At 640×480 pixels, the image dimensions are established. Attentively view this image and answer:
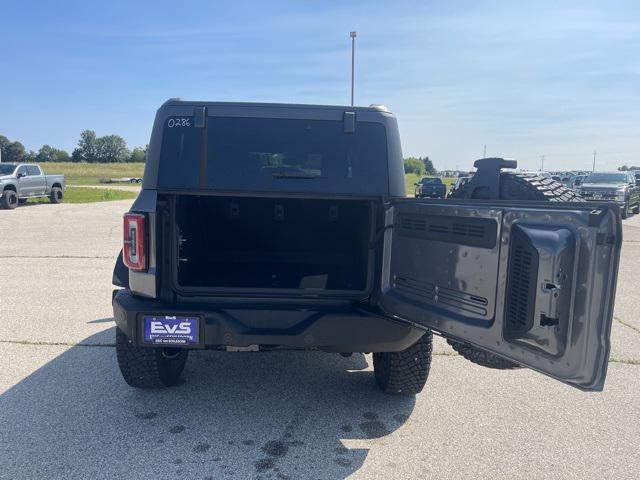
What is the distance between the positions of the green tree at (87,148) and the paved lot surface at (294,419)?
127966 millimetres

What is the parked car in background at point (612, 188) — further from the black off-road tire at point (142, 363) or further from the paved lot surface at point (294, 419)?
the black off-road tire at point (142, 363)

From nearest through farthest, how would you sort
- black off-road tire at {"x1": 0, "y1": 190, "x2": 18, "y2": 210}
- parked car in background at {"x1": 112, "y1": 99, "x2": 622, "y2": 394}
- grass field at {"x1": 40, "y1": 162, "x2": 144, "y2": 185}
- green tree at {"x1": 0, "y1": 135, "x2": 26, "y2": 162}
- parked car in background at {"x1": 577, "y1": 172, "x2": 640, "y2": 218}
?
parked car in background at {"x1": 112, "y1": 99, "x2": 622, "y2": 394}
black off-road tire at {"x1": 0, "y1": 190, "x2": 18, "y2": 210}
parked car in background at {"x1": 577, "y1": 172, "x2": 640, "y2": 218}
grass field at {"x1": 40, "y1": 162, "x2": 144, "y2": 185}
green tree at {"x1": 0, "y1": 135, "x2": 26, "y2": 162}

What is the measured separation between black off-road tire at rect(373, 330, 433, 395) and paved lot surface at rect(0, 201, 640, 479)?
140mm

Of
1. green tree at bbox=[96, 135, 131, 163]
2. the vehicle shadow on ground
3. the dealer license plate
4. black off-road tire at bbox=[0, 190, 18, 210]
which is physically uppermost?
green tree at bbox=[96, 135, 131, 163]

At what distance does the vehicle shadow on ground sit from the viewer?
2.94 meters

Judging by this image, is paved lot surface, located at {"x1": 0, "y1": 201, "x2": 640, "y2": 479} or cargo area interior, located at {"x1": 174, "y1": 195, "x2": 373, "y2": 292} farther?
cargo area interior, located at {"x1": 174, "y1": 195, "x2": 373, "y2": 292}

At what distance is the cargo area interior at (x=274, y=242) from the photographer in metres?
4.22

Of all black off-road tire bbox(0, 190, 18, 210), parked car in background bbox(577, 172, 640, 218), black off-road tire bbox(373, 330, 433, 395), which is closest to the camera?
black off-road tire bbox(373, 330, 433, 395)

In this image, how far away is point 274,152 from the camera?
136 inches

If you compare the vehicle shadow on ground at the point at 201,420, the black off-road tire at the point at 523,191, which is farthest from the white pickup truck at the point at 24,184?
the black off-road tire at the point at 523,191

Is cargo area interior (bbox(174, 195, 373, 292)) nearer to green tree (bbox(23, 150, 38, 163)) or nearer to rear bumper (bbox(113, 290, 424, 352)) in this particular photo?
rear bumper (bbox(113, 290, 424, 352))

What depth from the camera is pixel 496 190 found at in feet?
11.8

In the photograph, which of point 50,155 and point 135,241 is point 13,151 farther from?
point 135,241

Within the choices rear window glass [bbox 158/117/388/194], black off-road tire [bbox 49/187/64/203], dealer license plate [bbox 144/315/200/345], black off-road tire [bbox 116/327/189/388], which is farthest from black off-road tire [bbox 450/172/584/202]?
black off-road tire [bbox 49/187/64/203]
